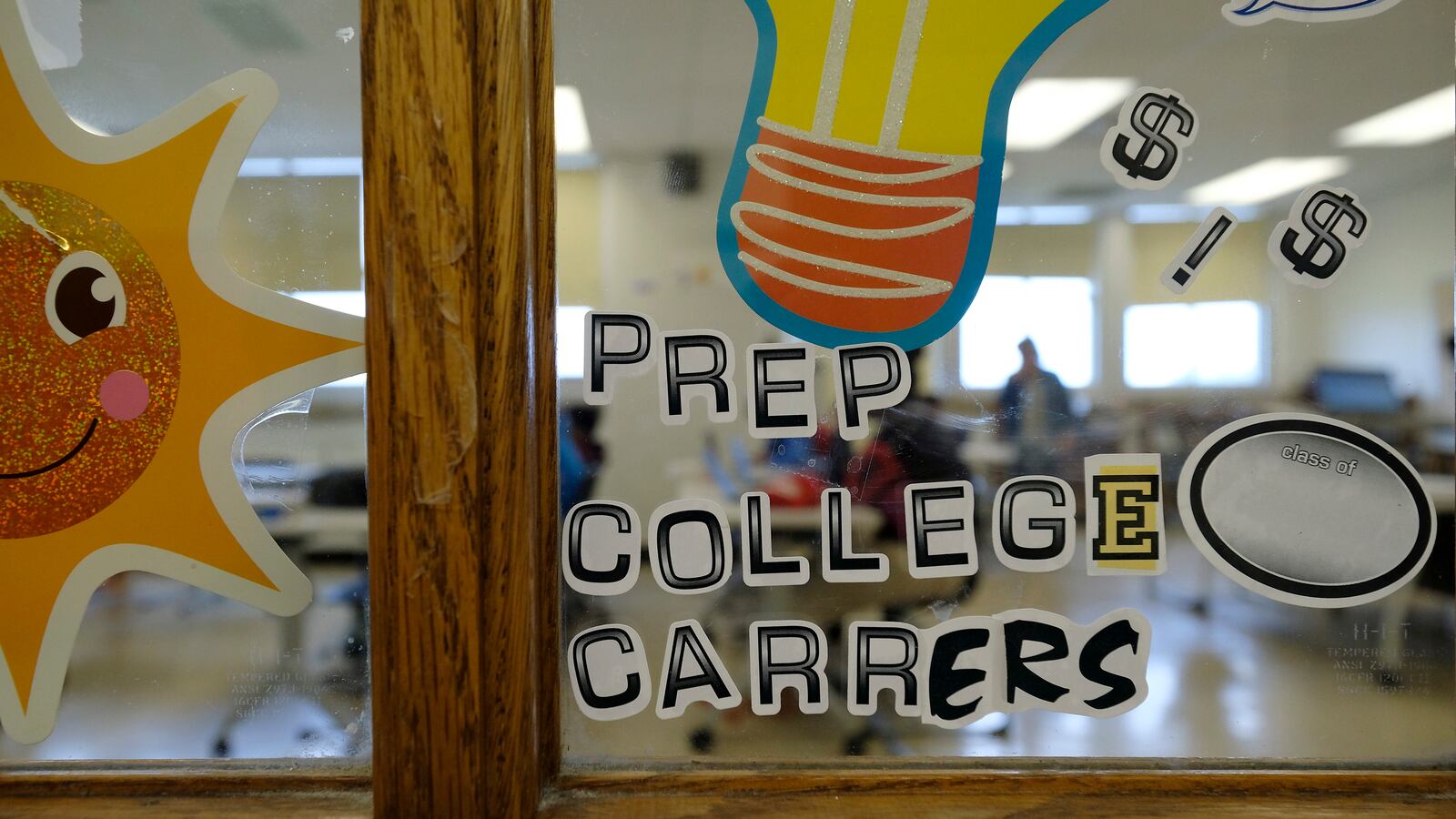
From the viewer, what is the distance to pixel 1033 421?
3.43 ft

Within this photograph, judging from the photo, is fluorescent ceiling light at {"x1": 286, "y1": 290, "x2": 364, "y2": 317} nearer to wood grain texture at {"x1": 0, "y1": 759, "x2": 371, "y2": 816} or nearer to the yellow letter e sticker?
wood grain texture at {"x1": 0, "y1": 759, "x2": 371, "y2": 816}

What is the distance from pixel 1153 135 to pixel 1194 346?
29cm

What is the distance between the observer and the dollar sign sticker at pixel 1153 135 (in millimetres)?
1056

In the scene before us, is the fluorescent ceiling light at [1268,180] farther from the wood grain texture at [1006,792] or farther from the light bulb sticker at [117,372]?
the light bulb sticker at [117,372]

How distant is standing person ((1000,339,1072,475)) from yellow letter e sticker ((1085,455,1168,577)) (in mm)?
61

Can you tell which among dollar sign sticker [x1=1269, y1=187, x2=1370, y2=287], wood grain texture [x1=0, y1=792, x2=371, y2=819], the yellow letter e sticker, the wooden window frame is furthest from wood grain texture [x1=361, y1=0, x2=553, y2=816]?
dollar sign sticker [x1=1269, y1=187, x2=1370, y2=287]

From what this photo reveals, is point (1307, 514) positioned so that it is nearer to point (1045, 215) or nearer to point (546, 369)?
point (1045, 215)

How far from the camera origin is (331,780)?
103 cm

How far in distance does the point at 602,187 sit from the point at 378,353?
35 centimetres

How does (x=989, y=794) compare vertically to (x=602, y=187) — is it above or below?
below

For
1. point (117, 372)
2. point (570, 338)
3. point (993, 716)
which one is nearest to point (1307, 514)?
point (993, 716)

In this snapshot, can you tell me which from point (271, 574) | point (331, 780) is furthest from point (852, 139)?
point (331, 780)

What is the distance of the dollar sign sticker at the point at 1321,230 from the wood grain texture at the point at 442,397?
1.01 metres

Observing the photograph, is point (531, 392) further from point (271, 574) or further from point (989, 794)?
point (989, 794)
